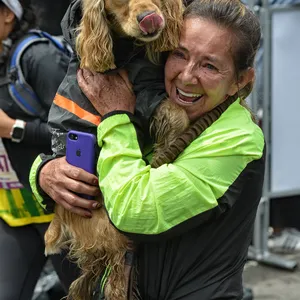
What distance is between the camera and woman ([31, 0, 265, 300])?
199 cm

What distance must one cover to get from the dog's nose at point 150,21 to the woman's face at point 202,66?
0.34 ft

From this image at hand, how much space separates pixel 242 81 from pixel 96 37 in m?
0.50

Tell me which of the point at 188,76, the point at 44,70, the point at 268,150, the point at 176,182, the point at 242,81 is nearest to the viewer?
the point at 176,182

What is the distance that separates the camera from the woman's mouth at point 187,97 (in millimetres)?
2148

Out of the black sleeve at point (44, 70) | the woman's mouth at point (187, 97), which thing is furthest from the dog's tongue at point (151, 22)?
the black sleeve at point (44, 70)

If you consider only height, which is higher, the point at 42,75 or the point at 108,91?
the point at 108,91

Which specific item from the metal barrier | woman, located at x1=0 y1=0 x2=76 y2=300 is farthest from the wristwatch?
the metal barrier

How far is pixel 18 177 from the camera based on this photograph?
129 inches

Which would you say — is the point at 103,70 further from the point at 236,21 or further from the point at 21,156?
the point at 21,156

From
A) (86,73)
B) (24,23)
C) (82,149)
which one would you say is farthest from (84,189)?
(24,23)

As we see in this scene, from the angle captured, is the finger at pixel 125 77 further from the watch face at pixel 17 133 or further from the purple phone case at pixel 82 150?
the watch face at pixel 17 133

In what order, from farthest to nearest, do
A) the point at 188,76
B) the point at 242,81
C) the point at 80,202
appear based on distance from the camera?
the point at 80,202, the point at 242,81, the point at 188,76

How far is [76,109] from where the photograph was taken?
229 centimetres

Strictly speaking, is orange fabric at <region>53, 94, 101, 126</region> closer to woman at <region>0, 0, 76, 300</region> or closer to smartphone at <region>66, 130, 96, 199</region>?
smartphone at <region>66, 130, 96, 199</region>
